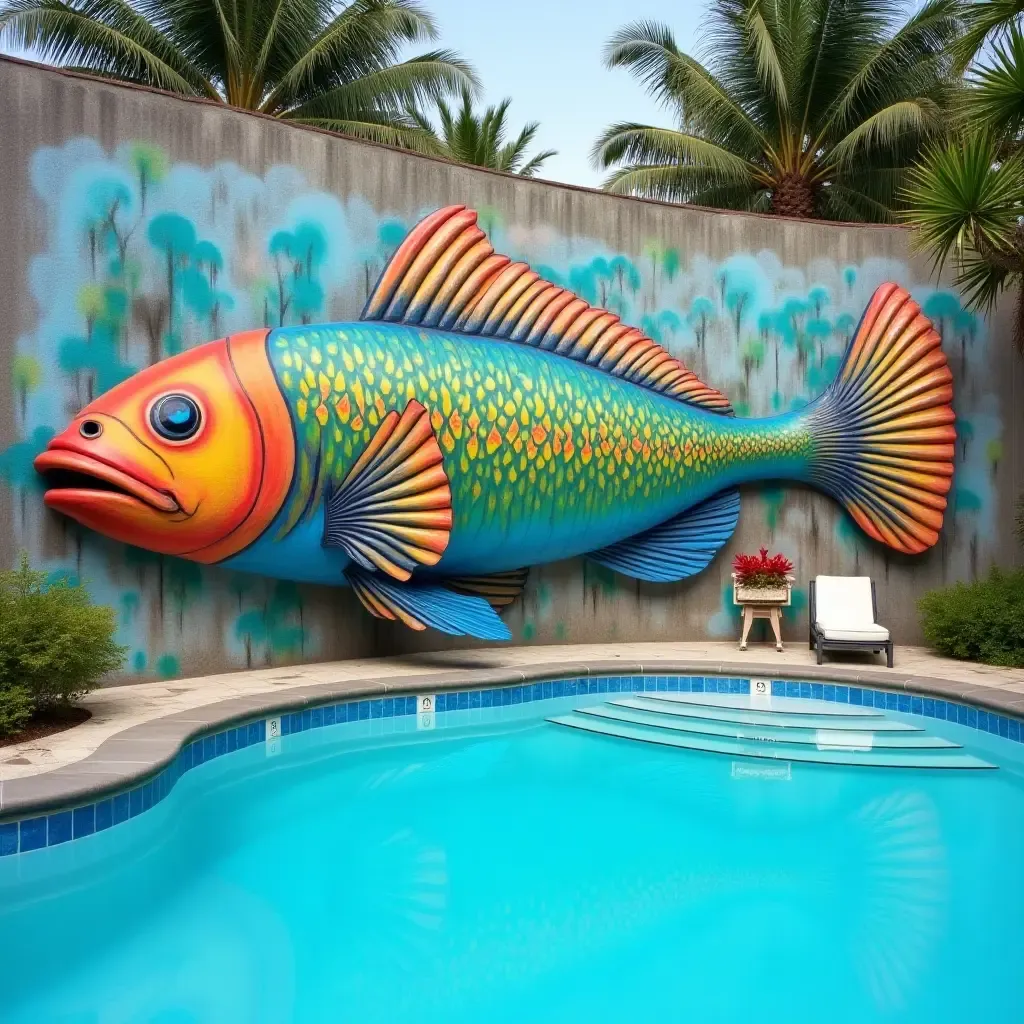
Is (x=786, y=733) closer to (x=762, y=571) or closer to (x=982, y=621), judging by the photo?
(x=762, y=571)

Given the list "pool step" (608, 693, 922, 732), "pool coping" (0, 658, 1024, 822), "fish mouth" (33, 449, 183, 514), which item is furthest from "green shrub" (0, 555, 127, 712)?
"pool step" (608, 693, 922, 732)

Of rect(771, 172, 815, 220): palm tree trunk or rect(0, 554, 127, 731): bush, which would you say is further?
rect(771, 172, 815, 220): palm tree trunk

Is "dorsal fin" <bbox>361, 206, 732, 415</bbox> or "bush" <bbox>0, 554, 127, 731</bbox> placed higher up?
"dorsal fin" <bbox>361, 206, 732, 415</bbox>

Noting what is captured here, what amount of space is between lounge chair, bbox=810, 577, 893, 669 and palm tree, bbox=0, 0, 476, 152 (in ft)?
29.5

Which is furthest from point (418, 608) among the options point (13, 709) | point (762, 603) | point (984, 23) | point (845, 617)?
point (984, 23)

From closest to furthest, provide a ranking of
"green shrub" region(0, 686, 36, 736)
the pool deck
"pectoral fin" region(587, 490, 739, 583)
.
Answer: the pool deck < "green shrub" region(0, 686, 36, 736) < "pectoral fin" region(587, 490, 739, 583)

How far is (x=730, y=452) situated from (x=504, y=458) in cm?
202

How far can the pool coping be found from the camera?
11.1ft

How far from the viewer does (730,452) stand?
746 cm

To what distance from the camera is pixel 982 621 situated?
22.9 ft

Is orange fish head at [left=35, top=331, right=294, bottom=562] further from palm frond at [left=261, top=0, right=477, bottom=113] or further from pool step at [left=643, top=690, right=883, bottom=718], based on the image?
palm frond at [left=261, top=0, right=477, bottom=113]

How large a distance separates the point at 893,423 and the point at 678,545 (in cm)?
185

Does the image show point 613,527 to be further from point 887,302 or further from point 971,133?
point 971,133

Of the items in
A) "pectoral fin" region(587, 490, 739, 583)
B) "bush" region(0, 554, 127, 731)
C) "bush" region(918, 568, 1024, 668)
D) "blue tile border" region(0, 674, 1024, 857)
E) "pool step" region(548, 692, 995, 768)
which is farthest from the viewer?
"pectoral fin" region(587, 490, 739, 583)
